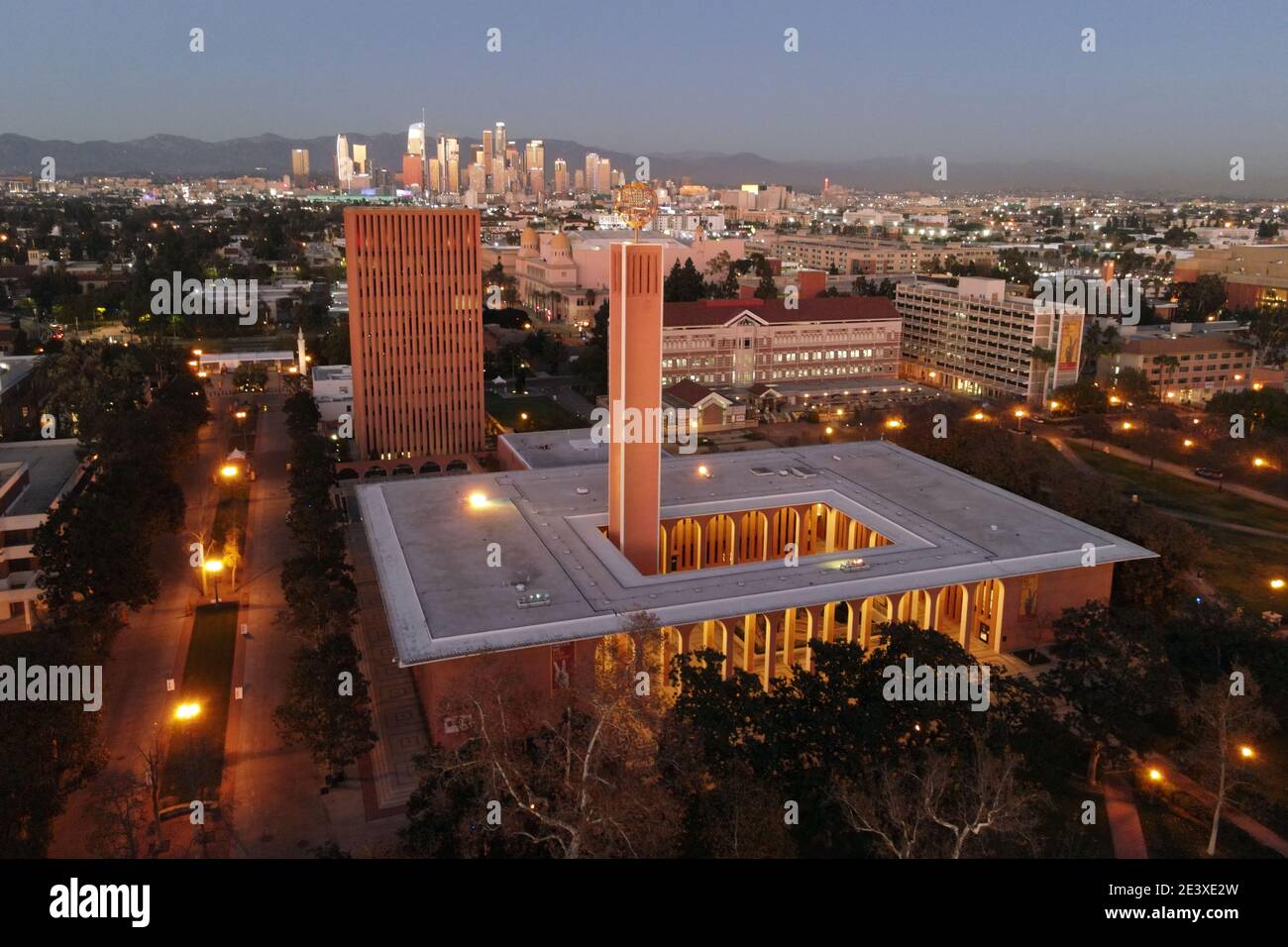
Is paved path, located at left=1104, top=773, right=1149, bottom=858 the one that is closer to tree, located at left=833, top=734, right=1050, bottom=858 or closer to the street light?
tree, located at left=833, top=734, right=1050, bottom=858

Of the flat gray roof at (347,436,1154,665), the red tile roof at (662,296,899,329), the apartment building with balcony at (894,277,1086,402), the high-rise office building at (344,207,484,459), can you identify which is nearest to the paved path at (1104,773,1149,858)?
the flat gray roof at (347,436,1154,665)

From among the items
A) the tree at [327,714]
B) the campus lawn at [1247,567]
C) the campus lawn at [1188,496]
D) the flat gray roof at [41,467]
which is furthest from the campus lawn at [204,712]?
the campus lawn at [1188,496]

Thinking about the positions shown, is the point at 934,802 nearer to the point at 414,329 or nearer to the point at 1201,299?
the point at 414,329

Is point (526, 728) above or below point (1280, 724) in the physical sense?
above

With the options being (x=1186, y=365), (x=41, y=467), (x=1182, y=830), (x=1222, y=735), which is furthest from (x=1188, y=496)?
(x=41, y=467)

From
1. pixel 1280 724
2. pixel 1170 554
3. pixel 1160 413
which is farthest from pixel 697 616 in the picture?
pixel 1160 413

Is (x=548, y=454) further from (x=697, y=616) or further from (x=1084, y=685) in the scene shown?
(x=1084, y=685)
